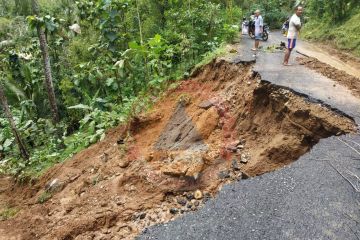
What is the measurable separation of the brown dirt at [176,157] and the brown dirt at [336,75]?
1868mm

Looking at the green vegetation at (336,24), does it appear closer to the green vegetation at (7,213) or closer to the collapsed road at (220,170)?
the collapsed road at (220,170)

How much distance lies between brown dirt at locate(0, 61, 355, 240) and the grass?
288 inches

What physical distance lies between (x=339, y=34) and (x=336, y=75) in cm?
831

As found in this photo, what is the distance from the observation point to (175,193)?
6145 millimetres

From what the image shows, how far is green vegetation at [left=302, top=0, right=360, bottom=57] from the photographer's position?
14.4 m

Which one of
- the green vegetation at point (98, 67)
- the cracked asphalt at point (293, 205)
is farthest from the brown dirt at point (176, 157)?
the green vegetation at point (98, 67)

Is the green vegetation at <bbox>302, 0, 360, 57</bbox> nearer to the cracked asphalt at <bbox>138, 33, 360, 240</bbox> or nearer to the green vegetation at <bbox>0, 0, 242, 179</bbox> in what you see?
the green vegetation at <bbox>0, 0, 242, 179</bbox>

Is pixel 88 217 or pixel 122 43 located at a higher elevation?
pixel 122 43

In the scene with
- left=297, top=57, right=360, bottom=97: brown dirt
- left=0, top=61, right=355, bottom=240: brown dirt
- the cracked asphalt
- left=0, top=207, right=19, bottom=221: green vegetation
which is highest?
left=297, top=57, right=360, bottom=97: brown dirt

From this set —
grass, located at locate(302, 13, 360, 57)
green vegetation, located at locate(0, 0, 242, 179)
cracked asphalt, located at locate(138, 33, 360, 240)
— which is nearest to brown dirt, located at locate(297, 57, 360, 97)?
cracked asphalt, located at locate(138, 33, 360, 240)

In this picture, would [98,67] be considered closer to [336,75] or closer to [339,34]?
[336,75]

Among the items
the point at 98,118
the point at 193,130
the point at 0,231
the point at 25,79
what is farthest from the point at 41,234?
the point at 25,79

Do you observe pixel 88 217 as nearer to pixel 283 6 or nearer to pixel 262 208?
pixel 262 208

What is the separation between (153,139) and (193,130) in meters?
1.18
